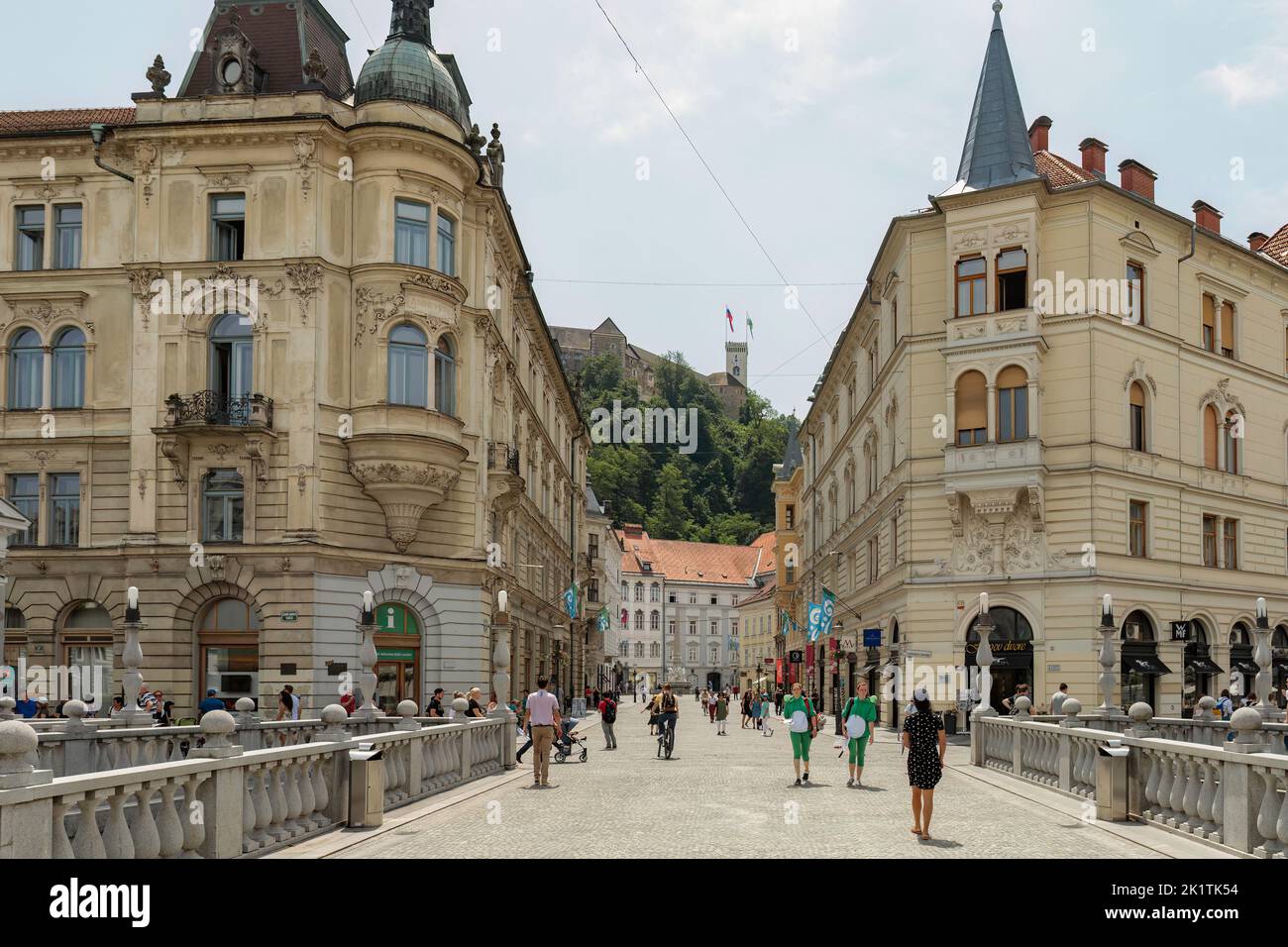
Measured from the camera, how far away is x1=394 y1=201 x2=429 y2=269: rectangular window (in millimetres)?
34094

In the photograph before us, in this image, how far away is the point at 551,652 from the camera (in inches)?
2233

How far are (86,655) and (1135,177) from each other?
34.3 metres

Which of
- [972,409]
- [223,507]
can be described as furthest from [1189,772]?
[223,507]

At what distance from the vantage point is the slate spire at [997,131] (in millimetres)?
38125

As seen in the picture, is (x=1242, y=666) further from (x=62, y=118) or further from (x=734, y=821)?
(x=62, y=118)

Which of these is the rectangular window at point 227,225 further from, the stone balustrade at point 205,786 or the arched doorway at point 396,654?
the stone balustrade at point 205,786

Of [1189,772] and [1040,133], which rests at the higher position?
[1040,133]

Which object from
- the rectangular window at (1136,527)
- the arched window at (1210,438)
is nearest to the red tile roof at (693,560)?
the arched window at (1210,438)

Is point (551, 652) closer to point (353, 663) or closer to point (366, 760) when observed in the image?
point (353, 663)

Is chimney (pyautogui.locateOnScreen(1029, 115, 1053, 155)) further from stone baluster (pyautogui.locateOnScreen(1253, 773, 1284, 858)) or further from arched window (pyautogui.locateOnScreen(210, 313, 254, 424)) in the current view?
stone baluster (pyautogui.locateOnScreen(1253, 773, 1284, 858))

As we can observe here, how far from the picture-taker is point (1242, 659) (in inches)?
1590

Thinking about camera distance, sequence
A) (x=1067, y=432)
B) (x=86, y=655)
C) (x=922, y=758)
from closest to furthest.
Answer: (x=922, y=758) → (x=86, y=655) → (x=1067, y=432)

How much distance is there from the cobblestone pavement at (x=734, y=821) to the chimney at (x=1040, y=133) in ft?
86.8
